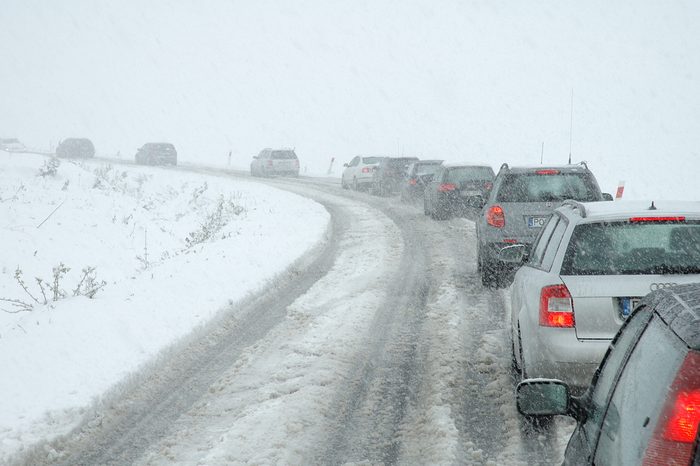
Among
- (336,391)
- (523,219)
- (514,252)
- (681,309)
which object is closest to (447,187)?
(523,219)

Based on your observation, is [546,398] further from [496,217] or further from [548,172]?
[496,217]

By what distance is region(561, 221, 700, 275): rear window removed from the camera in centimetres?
508

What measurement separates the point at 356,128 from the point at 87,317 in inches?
3442

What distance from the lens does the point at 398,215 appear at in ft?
69.9

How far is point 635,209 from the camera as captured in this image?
213 inches

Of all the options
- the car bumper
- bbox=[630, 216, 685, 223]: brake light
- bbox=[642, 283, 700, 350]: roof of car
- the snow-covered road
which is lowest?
the snow-covered road

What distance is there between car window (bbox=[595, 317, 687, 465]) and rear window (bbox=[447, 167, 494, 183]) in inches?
646

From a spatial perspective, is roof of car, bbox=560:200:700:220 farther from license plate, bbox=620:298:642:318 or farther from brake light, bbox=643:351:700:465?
brake light, bbox=643:351:700:465

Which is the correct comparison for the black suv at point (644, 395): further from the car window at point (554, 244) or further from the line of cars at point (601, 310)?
the car window at point (554, 244)

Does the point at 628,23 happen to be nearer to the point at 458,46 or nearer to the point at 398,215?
the point at 458,46

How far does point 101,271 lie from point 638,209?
44.2 feet

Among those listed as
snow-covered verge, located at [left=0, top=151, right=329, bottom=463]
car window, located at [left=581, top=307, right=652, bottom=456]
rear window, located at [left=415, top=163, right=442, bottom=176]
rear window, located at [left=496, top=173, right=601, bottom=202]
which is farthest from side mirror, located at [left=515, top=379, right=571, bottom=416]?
rear window, located at [left=415, top=163, right=442, bottom=176]

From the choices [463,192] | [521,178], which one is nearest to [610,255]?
[521,178]

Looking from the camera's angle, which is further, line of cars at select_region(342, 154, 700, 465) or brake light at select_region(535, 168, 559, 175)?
brake light at select_region(535, 168, 559, 175)
